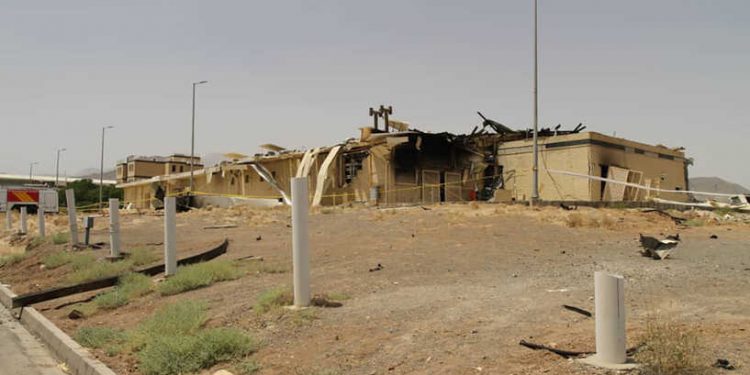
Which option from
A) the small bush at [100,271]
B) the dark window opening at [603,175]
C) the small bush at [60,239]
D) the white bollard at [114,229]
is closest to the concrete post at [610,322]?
the small bush at [100,271]

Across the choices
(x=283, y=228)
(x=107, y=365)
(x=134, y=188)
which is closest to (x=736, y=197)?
(x=283, y=228)

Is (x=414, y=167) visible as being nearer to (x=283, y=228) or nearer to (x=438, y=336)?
(x=283, y=228)

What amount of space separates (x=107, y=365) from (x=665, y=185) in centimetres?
3538

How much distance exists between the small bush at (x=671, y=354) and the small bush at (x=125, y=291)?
9.06 m

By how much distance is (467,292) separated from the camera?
848cm

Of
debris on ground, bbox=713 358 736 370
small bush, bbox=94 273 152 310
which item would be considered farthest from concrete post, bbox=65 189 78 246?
debris on ground, bbox=713 358 736 370

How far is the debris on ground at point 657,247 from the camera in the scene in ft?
35.6

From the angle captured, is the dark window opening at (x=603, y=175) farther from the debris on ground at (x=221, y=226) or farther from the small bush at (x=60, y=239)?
the small bush at (x=60, y=239)

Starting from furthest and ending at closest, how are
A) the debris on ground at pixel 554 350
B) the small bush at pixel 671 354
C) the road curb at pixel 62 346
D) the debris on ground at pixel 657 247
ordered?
the debris on ground at pixel 657 247 → the road curb at pixel 62 346 → the debris on ground at pixel 554 350 → the small bush at pixel 671 354

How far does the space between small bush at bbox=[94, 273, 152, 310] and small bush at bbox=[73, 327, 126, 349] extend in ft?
7.25

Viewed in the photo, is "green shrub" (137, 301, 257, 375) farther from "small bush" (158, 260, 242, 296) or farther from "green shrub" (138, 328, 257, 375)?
"small bush" (158, 260, 242, 296)

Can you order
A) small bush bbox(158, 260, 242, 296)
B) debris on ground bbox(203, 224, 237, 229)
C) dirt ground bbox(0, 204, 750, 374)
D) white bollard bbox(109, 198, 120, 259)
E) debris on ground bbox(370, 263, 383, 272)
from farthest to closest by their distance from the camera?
debris on ground bbox(203, 224, 237, 229)
white bollard bbox(109, 198, 120, 259)
small bush bbox(158, 260, 242, 296)
debris on ground bbox(370, 263, 383, 272)
dirt ground bbox(0, 204, 750, 374)

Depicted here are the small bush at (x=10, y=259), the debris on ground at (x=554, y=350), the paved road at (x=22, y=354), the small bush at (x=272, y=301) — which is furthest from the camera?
the small bush at (x=10, y=259)

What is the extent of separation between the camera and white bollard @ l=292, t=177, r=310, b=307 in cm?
819
